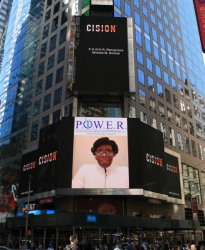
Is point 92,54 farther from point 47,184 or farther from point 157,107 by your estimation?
point 47,184

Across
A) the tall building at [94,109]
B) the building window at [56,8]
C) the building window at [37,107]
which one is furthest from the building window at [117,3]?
the building window at [37,107]

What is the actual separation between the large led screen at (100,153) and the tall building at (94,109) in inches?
68.8

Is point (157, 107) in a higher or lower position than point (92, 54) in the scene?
lower

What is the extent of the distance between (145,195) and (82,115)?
14375 mm

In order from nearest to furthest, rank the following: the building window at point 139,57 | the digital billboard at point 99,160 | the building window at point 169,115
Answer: the digital billboard at point 99,160 < the building window at point 139,57 < the building window at point 169,115

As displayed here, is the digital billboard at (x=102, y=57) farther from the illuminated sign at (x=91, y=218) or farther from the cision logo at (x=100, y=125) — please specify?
the illuminated sign at (x=91, y=218)

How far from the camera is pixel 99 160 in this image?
126ft

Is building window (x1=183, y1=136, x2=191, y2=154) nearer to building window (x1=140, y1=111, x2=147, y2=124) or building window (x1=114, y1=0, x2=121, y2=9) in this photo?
building window (x1=140, y1=111, x2=147, y2=124)

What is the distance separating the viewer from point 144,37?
55.2 metres

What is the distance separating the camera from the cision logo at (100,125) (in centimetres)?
3991

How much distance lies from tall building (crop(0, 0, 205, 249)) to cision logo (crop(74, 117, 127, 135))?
249cm

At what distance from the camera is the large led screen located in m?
37.3

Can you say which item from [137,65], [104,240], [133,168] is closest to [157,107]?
[137,65]

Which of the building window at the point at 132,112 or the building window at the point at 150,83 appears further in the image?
the building window at the point at 150,83
